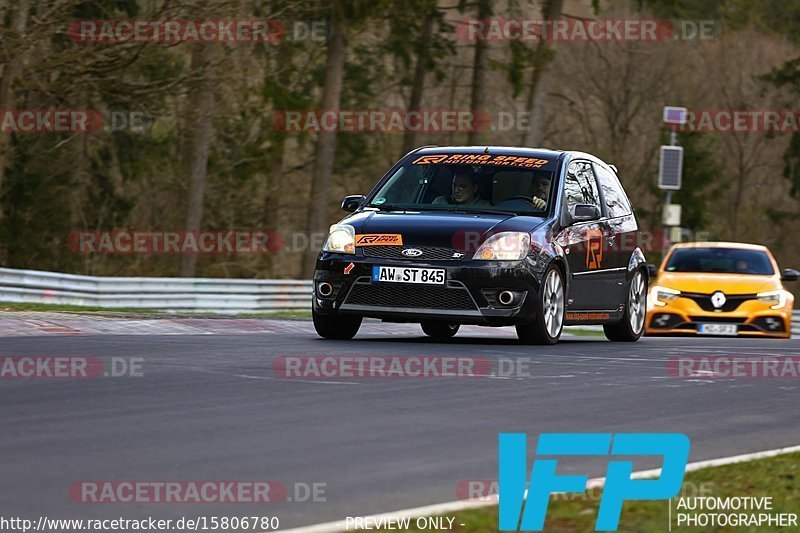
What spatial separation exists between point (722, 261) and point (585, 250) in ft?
24.8

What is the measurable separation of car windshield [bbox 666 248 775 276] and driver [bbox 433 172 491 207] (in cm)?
786

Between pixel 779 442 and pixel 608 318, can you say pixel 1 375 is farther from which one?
pixel 608 318

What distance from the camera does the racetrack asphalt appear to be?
6309mm

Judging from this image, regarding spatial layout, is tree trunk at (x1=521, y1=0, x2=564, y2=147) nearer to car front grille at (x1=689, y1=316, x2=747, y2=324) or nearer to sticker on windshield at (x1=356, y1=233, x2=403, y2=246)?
car front grille at (x1=689, y1=316, x2=747, y2=324)

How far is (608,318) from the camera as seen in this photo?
1565 cm

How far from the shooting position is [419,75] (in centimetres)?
4516

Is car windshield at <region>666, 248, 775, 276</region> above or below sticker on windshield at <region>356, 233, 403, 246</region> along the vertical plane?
below

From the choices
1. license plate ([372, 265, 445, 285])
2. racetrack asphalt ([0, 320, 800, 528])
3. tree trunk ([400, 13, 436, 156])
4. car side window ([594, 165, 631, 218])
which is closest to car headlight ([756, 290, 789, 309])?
car side window ([594, 165, 631, 218])

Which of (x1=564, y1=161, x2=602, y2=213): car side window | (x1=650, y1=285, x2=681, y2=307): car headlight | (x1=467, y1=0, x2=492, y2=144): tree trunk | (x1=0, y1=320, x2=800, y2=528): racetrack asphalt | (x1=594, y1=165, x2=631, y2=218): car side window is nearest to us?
(x1=0, y1=320, x2=800, y2=528): racetrack asphalt

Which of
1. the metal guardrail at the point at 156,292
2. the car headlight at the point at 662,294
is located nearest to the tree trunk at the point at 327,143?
the metal guardrail at the point at 156,292

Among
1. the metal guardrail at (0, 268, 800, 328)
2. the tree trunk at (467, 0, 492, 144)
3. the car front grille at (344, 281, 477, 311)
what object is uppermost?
the tree trunk at (467, 0, 492, 144)

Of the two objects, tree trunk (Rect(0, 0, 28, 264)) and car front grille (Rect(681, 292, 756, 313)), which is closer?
car front grille (Rect(681, 292, 756, 313))

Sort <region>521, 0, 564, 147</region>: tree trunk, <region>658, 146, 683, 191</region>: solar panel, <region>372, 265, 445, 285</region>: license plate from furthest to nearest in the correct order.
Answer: <region>521, 0, 564, 147</region>: tree trunk → <region>658, 146, 683, 191</region>: solar panel → <region>372, 265, 445, 285</region>: license plate

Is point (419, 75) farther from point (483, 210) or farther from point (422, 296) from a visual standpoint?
point (422, 296)
